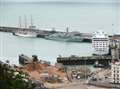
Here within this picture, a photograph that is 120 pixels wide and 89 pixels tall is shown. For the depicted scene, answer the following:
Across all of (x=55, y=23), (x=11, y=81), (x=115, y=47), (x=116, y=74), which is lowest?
(x=116, y=74)

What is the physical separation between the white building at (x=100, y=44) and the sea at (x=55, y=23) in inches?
3.6

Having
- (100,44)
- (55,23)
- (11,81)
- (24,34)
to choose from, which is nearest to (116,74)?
(100,44)

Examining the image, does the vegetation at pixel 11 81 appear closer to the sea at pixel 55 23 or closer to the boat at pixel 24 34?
the sea at pixel 55 23

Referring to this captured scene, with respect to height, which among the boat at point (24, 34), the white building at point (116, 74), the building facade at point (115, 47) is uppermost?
the boat at point (24, 34)

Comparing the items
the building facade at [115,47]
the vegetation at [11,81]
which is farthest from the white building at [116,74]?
the vegetation at [11,81]

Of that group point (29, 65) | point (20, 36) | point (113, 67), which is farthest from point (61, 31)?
point (113, 67)

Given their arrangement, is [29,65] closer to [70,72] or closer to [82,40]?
[70,72]

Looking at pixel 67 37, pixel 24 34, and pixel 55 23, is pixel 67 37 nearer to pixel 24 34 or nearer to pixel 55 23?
pixel 24 34

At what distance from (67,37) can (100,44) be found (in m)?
1.47

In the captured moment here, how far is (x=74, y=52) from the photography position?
23.2 ft

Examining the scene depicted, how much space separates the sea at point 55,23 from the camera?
6.99 metres

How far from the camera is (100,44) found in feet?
23.3

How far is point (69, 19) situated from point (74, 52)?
11.7ft

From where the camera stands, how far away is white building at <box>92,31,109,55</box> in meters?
6.75
